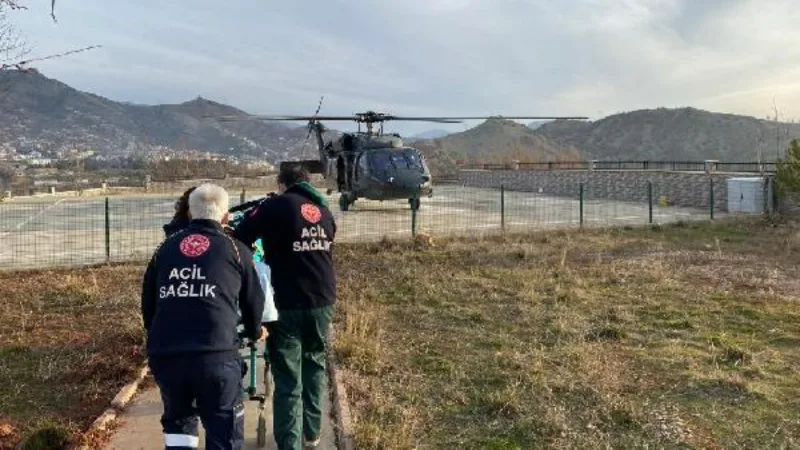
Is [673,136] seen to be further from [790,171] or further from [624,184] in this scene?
[790,171]

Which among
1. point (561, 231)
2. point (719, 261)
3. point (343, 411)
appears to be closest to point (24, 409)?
point (343, 411)

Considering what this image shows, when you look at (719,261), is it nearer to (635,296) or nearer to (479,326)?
(635,296)

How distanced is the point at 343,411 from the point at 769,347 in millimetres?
5251

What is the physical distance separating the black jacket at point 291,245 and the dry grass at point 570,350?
1156 millimetres

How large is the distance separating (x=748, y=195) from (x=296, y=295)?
23148mm

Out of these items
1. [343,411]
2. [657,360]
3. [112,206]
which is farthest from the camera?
[112,206]

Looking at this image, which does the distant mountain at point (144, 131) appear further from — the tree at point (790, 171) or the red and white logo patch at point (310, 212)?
the red and white logo patch at point (310, 212)

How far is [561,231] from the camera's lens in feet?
61.2

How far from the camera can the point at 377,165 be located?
19203mm

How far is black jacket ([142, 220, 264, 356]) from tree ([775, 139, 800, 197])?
20244 mm

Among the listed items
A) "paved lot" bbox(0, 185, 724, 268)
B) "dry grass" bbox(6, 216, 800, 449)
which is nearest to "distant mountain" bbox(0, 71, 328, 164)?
"paved lot" bbox(0, 185, 724, 268)

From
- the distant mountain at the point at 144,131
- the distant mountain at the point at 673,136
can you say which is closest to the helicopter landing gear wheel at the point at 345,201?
the distant mountain at the point at 144,131

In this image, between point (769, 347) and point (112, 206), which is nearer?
point (769, 347)

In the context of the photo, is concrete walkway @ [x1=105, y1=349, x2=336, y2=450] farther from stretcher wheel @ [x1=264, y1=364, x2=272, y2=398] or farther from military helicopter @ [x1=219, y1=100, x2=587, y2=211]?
military helicopter @ [x1=219, y1=100, x2=587, y2=211]
